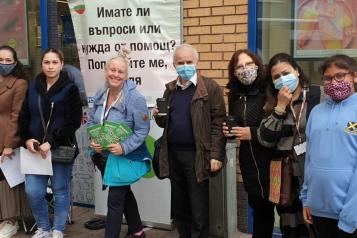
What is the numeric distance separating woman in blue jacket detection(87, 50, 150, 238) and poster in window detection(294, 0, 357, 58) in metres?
1.49

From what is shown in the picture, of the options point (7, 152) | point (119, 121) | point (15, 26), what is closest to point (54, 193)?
point (7, 152)

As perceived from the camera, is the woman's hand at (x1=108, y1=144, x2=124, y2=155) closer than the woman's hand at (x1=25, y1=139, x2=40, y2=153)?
Yes

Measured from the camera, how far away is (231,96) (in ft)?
11.5

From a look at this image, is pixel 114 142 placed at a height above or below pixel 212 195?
above

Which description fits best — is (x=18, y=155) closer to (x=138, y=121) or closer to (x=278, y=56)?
(x=138, y=121)

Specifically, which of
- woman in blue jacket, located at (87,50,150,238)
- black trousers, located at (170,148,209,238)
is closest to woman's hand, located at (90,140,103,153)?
woman in blue jacket, located at (87,50,150,238)

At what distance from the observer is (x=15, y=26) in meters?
6.14

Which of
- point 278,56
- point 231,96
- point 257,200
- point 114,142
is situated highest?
point 278,56

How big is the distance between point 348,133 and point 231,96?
1.10 m

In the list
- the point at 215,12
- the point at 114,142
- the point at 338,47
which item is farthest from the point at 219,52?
the point at 114,142

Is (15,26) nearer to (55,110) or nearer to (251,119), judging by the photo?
(55,110)

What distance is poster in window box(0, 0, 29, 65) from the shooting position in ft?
19.9

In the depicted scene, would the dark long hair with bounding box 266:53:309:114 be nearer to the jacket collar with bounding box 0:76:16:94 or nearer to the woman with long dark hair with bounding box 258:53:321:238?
the woman with long dark hair with bounding box 258:53:321:238

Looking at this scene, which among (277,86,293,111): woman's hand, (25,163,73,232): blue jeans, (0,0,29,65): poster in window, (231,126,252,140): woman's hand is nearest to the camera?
(277,86,293,111): woman's hand
